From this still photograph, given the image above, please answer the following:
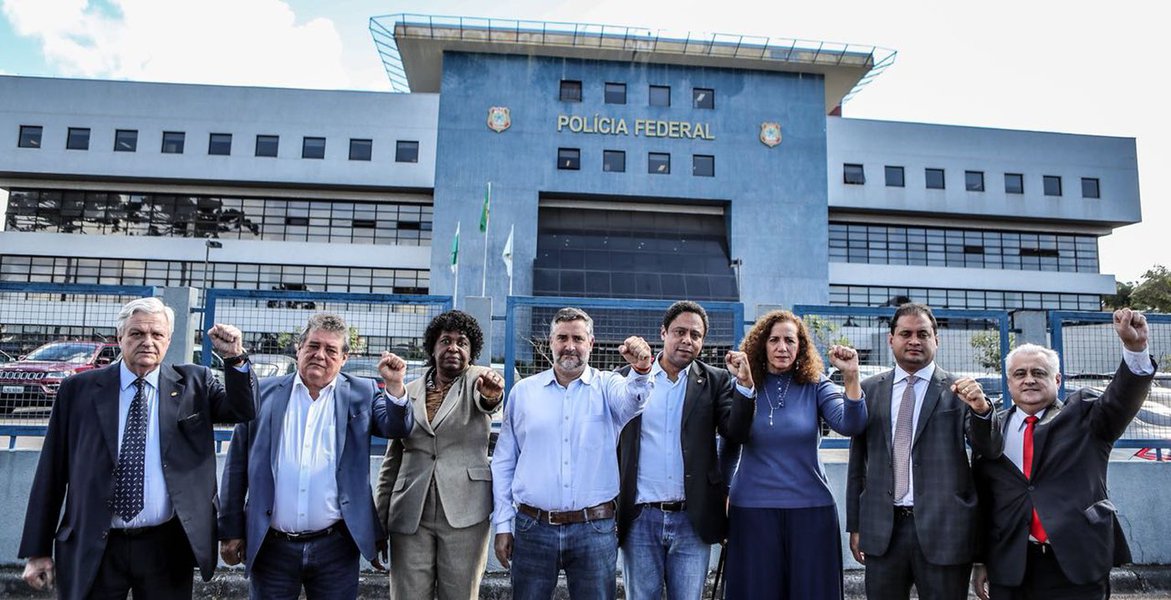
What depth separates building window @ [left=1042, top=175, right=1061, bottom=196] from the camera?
35.2 metres

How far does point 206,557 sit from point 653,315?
157 inches

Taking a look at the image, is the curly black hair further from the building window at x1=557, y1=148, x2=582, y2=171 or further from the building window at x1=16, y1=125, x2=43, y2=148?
the building window at x1=16, y1=125, x2=43, y2=148

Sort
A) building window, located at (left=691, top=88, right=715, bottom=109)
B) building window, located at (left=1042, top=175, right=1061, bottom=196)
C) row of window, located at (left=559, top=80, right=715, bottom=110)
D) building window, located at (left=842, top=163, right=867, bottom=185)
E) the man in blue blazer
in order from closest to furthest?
the man in blue blazer, row of window, located at (left=559, top=80, right=715, bottom=110), building window, located at (left=691, top=88, right=715, bottom=109), building window, located at (left=842, top=163, right=867, bottom=185), building window, located at (left=1042, top=175, right=1061, bottom=196)

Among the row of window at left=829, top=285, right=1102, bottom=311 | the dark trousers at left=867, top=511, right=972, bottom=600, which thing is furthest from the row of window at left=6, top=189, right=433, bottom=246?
the dark trousers at left=867, top=511, right=972, bottom=600

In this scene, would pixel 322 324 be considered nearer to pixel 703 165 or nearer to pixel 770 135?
pixel 703 165

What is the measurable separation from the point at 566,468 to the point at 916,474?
1805 mm

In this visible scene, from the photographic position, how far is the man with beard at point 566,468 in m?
3.24

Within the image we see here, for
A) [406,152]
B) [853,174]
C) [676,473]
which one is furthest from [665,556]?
[853,174]

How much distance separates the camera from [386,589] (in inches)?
209

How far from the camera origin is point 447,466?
3428 millimetres

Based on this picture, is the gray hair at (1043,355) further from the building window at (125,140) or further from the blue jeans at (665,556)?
the building window at (125,140)

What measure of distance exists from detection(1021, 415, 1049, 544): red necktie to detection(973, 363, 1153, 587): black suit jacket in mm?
23

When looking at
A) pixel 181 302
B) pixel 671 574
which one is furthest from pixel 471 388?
pixel 181 302

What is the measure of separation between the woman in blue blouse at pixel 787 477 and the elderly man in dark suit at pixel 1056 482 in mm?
776
